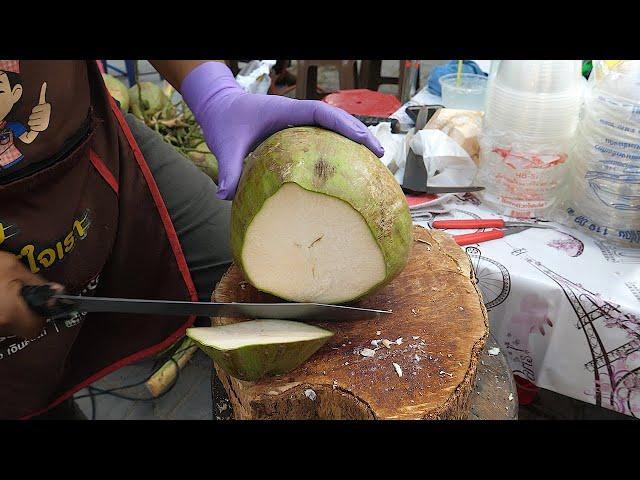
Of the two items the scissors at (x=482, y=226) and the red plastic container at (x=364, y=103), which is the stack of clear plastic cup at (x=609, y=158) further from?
the red plastic container at (x=364, y=103)

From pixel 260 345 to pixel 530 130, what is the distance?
86 cm

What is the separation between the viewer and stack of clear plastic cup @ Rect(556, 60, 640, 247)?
1.14 meters

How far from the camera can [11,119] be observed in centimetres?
99

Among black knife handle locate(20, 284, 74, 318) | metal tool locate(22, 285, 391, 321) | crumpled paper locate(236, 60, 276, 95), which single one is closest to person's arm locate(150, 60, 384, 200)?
metal tool locate(22, 285, 391, 321)

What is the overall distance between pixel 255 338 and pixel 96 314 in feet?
2.20

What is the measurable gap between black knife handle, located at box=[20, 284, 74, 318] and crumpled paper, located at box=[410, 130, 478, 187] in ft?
3.31

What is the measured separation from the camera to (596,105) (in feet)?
3.95

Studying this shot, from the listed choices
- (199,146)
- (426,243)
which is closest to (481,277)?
(426,243)

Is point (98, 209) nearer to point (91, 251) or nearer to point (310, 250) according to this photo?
point (91, 251)

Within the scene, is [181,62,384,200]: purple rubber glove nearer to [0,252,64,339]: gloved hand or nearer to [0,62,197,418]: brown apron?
[0,62,197,418]: brown apron

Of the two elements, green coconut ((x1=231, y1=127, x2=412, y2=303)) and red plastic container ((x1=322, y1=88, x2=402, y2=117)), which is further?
red plastic container ((x1=322, y1=88, x2=402, y2=117))

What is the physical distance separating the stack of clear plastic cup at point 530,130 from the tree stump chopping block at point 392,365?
0.37m

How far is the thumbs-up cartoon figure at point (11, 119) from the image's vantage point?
0.96 m

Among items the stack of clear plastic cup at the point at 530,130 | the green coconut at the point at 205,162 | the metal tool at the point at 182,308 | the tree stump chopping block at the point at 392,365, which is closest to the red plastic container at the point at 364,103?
the green coconut at the point at 205,162
